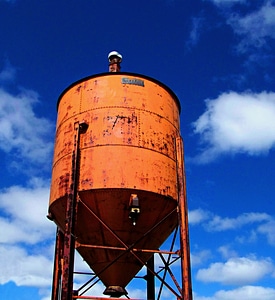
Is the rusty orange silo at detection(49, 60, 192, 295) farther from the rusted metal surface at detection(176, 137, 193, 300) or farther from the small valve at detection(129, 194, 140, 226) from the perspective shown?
the rusted metal surface at detection(176, 137, 193, 300)

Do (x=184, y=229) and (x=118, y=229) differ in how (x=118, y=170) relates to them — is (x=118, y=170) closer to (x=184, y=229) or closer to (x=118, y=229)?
(x=118, y=229)

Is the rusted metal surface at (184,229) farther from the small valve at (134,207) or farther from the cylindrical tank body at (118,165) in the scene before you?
the small valve at (134,207)

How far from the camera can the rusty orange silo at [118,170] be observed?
10477 mm

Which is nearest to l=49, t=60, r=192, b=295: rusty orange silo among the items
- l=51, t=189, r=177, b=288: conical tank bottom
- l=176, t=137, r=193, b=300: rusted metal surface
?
l=51, t=189, r=177, b=288: conical tank bottom

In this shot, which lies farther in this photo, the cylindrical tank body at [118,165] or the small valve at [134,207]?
the cylindrical tank body at [118,165]

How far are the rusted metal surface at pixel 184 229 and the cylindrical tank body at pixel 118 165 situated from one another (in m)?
0.20

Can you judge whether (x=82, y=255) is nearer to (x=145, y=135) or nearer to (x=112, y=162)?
(x=112, y=162)

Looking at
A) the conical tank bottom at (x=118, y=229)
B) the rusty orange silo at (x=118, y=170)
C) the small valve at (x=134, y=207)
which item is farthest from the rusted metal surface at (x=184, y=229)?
the small valve at (x=134, y=207)

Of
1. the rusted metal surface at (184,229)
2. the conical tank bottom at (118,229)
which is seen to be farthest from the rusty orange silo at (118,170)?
the rusted metal surface at (184,229)

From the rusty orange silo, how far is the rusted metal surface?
193 millimetres

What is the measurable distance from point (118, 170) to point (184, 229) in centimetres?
237

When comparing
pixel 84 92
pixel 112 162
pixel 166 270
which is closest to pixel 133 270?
pixel 166 270

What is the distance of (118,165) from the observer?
10.6 m

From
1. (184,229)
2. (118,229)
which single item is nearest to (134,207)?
(118,229)
